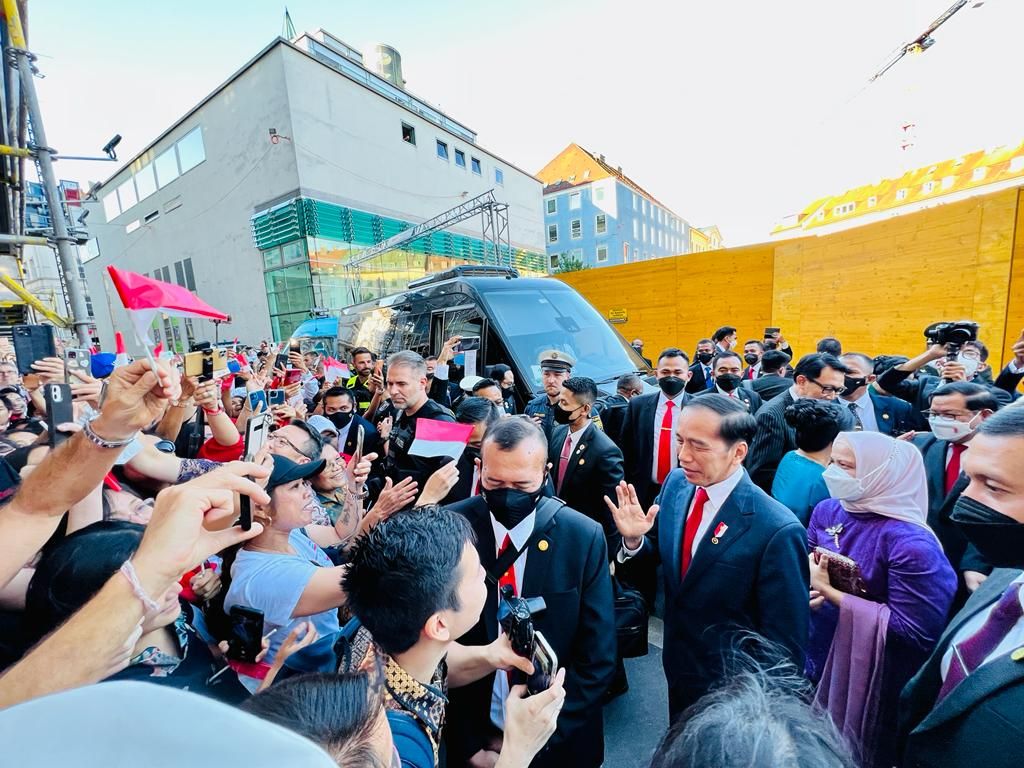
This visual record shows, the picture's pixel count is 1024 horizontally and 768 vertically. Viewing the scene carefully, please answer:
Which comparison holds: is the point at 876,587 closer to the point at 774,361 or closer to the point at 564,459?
the point at 564,459

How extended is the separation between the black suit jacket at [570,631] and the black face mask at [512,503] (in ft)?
0.22

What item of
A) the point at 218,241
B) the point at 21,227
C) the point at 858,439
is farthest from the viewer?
the point at 218,241

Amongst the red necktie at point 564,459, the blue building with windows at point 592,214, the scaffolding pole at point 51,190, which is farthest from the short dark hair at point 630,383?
the blue building with windows at point 592,214

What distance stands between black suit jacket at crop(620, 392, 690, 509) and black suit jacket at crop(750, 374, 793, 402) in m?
0.87

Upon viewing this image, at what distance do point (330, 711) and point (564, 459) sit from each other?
8.45ft

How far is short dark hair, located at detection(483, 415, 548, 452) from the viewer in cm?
177

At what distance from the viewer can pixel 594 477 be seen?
9.61 feet

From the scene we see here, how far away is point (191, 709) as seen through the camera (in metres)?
0.40

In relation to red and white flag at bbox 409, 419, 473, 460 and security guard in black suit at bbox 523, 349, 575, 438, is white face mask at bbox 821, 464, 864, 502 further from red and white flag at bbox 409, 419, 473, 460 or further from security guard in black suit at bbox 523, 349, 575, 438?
security guard in black suit at bbox 523, 349, 575, 438

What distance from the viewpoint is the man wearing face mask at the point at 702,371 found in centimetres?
457

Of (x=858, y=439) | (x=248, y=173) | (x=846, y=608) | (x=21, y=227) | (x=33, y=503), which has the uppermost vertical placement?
(x=248, y=173)

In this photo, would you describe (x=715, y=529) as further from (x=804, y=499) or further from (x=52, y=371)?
(x=52, y=371)

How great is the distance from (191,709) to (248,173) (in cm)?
2281

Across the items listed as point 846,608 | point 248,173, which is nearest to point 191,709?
point 846,608
